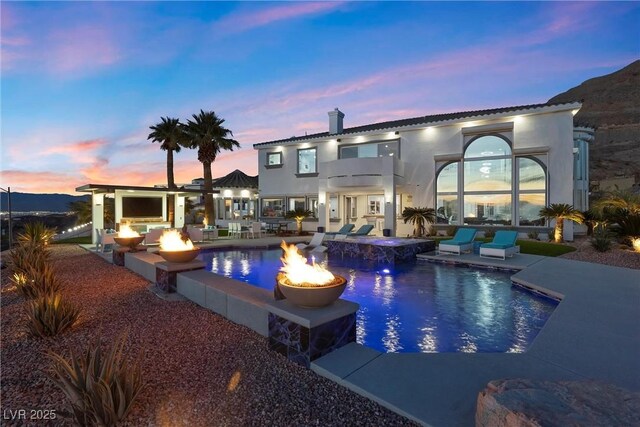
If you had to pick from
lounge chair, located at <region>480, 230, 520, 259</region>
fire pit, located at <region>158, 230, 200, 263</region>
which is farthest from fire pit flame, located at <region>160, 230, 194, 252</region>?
lounge chair, located at <region>480, 230, 520, 259</region>

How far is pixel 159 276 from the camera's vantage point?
789 centimetres

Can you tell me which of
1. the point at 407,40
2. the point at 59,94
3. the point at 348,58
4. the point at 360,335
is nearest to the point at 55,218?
the point at 59,94

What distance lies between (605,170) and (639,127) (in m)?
17.7

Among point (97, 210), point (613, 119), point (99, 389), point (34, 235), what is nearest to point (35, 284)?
point (99, 389)

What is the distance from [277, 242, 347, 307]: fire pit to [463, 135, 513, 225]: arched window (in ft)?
60.3

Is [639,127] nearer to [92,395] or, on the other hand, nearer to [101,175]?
[92,395]

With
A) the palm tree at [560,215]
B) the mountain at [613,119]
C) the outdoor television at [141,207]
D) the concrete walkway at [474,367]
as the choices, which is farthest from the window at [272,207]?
the concrete walkway at [474,367]

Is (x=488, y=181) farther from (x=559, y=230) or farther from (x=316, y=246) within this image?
(x=316, y=246)

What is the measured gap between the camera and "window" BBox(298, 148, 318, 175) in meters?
25.7

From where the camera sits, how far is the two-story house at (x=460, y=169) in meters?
17.8

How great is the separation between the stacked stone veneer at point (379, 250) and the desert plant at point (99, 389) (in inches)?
438

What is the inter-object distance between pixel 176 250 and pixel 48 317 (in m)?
2.86

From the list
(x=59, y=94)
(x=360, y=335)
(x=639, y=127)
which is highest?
(x=639, y=127)

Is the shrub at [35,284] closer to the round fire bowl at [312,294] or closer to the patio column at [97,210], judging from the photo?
the round fire bowl at [312,294]
